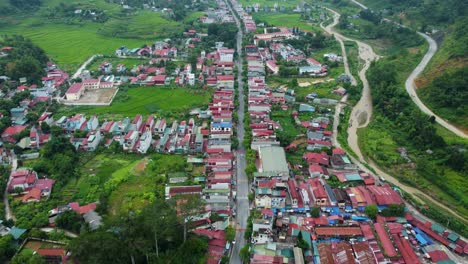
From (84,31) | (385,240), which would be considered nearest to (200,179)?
(385,240)

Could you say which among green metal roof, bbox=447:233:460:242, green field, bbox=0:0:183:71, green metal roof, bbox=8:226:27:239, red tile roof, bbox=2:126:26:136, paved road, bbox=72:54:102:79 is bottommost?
green metal roof, bbox=447:233:460:242

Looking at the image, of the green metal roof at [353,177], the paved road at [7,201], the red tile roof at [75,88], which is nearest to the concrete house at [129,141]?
the paved road at [7,201]

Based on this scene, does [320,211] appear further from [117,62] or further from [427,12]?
[427,12]

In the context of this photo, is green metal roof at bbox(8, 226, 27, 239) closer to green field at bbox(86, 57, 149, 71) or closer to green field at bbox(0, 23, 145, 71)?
green field at bbox(86, 57, 149, 71)

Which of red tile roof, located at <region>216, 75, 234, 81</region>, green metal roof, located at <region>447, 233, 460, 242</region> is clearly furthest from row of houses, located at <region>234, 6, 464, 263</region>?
red tile roof, located at <region>216, 75, 234, 81</region>

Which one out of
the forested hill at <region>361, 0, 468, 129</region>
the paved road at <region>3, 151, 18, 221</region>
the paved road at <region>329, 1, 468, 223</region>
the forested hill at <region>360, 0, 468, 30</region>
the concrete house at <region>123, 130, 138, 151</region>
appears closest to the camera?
the paved road at <region>3, 151, 18, 221</region>

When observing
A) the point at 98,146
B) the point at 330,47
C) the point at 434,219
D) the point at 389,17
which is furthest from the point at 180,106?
the point at 389,17

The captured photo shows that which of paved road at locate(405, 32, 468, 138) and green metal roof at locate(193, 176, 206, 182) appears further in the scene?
paved road at locate(405, 32, 468, 138)

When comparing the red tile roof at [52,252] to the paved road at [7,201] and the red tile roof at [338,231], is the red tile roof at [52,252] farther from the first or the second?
the red tile roof at [338,231]
